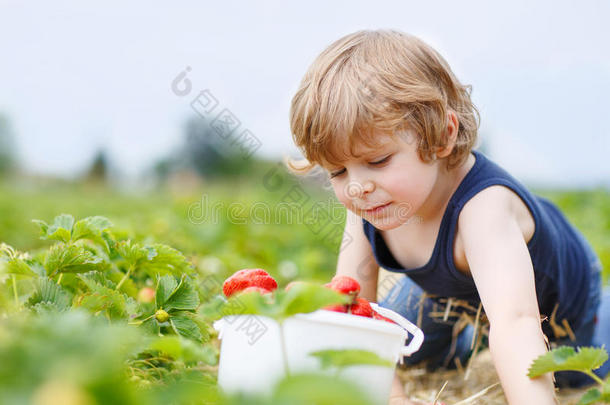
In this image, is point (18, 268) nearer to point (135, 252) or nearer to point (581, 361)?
point (135, 252)

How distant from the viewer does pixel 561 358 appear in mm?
1043

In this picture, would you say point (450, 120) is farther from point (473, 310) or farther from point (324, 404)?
point (324, 404)

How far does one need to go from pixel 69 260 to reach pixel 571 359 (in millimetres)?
998

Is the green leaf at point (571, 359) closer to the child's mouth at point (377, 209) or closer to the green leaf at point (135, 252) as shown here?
the child's mouth at point (377, 209)

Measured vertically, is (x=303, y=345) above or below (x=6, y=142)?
above

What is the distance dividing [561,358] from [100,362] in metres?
0.81

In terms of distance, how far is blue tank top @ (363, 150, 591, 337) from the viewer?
1.70 metres

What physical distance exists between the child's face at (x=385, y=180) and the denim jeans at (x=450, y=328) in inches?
29.0

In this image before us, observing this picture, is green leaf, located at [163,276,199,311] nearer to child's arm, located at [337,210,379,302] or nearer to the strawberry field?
the strawberry field

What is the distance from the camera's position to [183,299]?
51.4 inches

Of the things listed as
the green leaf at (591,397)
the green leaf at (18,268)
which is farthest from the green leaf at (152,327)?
the green leaf at (591,397)

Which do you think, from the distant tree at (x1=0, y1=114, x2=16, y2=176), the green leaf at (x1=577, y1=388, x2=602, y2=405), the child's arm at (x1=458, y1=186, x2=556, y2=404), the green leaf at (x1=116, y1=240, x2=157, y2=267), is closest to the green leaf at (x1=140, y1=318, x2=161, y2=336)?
the green leaf at (x1=116, y1=240, x2=157, y2=267)

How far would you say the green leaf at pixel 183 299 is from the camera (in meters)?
1.30

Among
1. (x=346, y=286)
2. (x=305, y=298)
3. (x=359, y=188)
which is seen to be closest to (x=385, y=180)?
(x=359, y=188)
